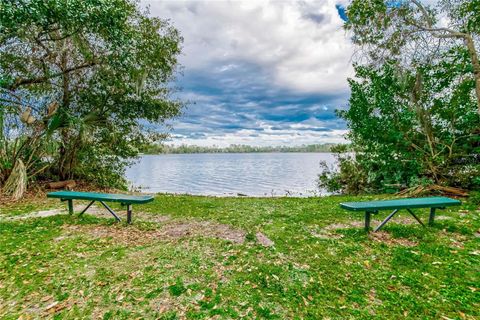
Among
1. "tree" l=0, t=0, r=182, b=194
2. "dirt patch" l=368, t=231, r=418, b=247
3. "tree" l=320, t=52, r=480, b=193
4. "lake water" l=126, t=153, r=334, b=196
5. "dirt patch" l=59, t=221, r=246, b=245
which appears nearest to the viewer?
"dirt patch" l=368, t=231, r=418, b=247

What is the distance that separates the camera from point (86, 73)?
9.41 m

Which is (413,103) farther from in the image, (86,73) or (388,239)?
(86,73)

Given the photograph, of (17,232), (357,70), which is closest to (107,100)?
(17,232)

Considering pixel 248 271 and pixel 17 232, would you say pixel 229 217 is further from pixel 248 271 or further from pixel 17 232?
pixel 17 232

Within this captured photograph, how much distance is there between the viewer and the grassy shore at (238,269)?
2.68 meters

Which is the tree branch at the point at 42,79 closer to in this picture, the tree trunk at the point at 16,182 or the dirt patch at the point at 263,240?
the tree trunk at the point at 16,182

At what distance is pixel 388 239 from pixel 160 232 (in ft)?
14.5

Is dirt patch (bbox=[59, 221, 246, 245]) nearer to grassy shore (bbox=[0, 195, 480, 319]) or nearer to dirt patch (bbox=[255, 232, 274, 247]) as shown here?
grassy shore (bbox=[0, 195, 480, 319])

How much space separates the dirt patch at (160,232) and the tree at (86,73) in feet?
16.2

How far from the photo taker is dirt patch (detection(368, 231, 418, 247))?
14.1 feet

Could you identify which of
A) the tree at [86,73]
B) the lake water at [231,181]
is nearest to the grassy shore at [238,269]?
the tree at [86,73]

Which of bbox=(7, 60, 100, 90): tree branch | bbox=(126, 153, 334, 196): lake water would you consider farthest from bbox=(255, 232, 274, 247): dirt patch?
bbox=(126, 153, 334, 196): lake water

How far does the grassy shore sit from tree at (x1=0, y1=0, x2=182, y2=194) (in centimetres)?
467

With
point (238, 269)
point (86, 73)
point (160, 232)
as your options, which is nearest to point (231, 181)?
point (86, 73)
